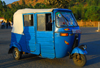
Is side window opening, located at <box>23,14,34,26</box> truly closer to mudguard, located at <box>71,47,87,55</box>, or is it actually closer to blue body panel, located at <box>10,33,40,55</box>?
blue body panel, located at <box>10,33,40,55</box>

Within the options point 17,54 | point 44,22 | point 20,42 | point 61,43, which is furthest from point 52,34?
point 17,54

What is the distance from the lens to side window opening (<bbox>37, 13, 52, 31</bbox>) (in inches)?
249

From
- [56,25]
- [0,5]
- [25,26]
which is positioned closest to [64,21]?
[56,25]

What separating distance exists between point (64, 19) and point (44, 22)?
84 cm

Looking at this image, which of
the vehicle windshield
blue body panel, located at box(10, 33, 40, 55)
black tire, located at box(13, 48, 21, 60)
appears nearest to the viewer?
the vehicle windshield

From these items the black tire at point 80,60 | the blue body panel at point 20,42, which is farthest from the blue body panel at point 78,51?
the blue body panel at point 20,42

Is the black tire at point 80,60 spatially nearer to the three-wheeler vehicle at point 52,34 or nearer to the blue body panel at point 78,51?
the three-wheeler vehicle at point 52,34

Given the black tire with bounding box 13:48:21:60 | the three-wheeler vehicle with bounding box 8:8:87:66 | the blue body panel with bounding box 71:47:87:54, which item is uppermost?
the three-wheeler vehicle with bounding box 8:8:87:66

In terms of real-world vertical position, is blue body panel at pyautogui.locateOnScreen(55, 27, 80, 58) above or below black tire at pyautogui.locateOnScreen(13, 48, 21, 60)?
above

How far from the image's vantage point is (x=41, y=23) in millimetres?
6426

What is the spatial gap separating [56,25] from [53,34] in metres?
0.38

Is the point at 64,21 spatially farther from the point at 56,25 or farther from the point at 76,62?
the point at 76,62

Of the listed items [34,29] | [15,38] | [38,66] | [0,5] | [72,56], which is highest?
[0,5]

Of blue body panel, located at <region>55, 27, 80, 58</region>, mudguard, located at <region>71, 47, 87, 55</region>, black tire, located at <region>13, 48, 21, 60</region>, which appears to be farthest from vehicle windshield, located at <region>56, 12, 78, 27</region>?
black tire, located at <region>13, 48, 21, 60</region>
